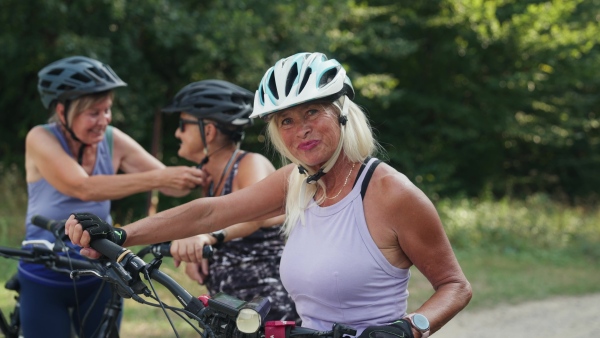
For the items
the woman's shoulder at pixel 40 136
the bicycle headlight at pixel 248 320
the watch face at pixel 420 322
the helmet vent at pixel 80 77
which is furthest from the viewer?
the helmet vent at pixel 80 77

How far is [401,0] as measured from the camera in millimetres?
19875

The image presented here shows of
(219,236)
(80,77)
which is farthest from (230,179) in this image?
(80,77)

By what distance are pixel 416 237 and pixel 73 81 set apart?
8.17 ft

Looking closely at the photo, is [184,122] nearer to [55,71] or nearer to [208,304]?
[55,71]

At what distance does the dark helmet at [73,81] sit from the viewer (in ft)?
14.3

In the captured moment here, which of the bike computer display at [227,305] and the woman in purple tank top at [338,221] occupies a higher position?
the woman in purple tank top at [338,221]

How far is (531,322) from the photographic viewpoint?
8719 millimetres

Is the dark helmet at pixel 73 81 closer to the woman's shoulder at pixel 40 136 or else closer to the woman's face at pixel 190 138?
the woman's shoulder at pixel 40 136

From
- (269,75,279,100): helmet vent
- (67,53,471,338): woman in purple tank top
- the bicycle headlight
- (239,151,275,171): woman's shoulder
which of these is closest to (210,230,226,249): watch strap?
(239,151,275,171): woman's shoulder

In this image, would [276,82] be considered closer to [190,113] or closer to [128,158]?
[190,113]

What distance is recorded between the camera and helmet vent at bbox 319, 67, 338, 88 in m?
2.94

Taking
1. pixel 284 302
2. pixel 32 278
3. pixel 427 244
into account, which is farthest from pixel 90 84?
pixel 427 244

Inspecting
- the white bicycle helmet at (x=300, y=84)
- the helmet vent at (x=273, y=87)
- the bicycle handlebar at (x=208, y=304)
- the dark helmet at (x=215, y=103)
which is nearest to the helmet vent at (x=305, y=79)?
the white bicycle helmet at (x=300, y=84)

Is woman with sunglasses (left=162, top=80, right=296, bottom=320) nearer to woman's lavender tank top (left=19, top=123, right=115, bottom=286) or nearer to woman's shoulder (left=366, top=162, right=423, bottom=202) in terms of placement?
woman's lavender tank top (left=19, top=123, right=115, bottom=286)
